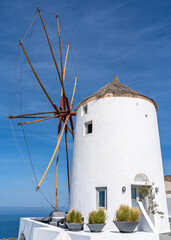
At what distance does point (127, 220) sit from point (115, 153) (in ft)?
13.7

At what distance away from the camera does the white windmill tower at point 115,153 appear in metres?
12.4

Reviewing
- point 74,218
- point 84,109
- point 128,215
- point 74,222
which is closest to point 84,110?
point 84,109

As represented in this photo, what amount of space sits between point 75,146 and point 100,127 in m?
2.45

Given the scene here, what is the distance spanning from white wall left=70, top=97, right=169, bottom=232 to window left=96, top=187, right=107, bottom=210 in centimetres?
21

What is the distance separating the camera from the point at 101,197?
41.3ft

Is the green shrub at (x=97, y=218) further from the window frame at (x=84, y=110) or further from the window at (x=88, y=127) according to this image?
the window frame at (x=84, y=110)

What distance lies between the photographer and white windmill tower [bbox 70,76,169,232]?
12.4m

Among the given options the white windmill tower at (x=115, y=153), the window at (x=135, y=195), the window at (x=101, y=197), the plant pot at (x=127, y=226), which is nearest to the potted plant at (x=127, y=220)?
the plant pot at (x=127, y=226)

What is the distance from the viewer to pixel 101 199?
12.6 meters

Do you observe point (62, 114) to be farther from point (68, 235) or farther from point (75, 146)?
point (68, 235)

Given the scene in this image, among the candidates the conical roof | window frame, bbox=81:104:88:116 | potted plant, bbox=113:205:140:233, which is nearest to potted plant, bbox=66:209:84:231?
potted plant, bbox=113:205:140:233

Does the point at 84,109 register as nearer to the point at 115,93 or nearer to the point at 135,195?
the point at 115,93

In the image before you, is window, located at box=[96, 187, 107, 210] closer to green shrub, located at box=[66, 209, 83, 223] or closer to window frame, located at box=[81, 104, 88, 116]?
green shrub, located at box=[66, 209, 83, 223]

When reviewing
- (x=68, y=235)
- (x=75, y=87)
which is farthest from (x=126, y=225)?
(x=75, y=87)
